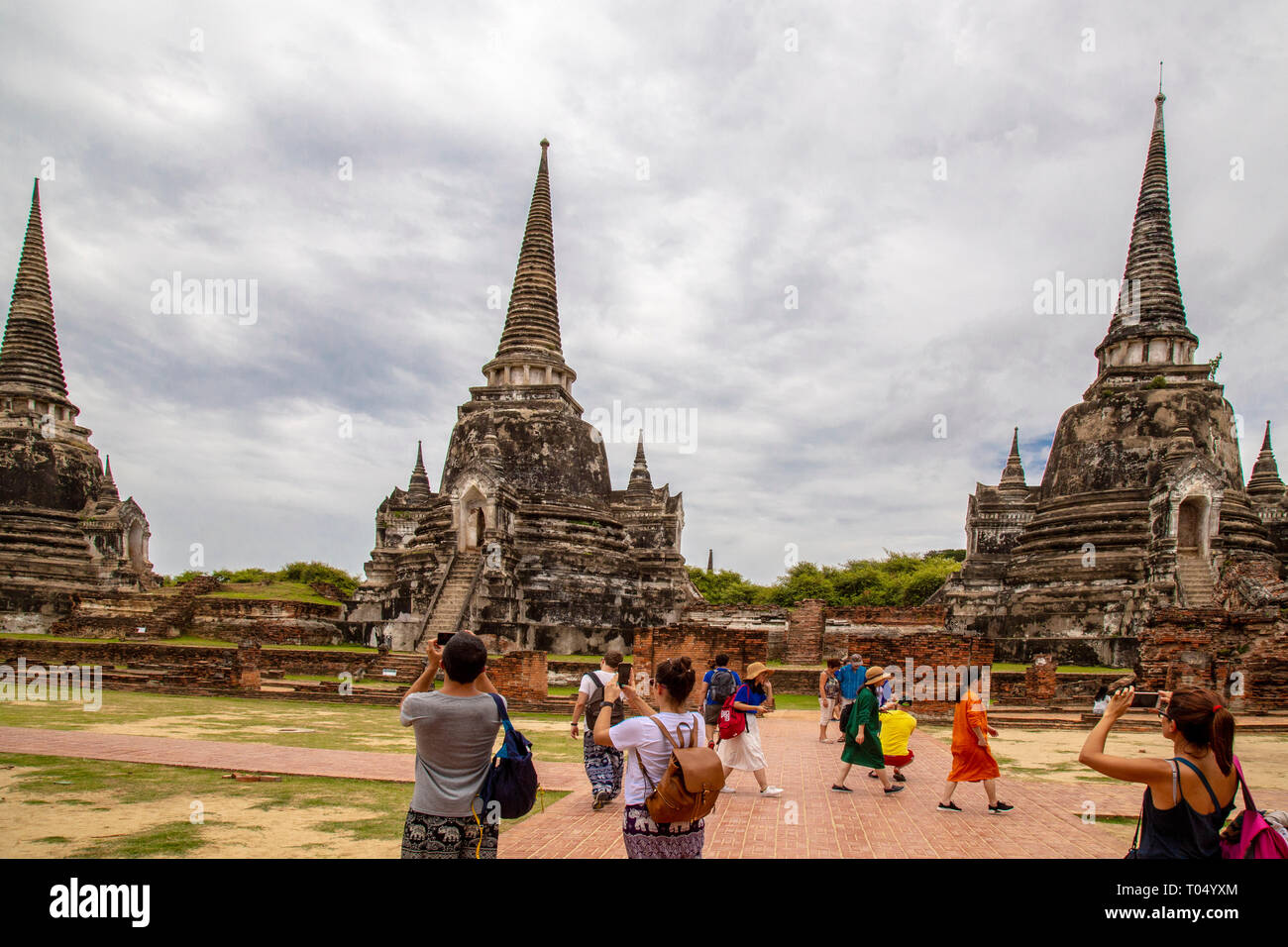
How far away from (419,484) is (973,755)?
1400 inches

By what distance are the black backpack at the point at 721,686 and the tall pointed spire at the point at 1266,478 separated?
26460mm

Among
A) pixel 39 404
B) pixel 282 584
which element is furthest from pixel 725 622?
pixel 39 404

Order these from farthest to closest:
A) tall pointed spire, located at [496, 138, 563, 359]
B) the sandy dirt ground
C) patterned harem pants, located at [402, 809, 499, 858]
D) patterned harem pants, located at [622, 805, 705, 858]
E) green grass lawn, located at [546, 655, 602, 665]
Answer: tall pointed spire, located at [496, 138, 563, 359] < green grass lawn, located at [546, 655, 602, 665] < the sandy dirt ground < patterned harem pants, located at [622, 805, 705, 858] < patterned harem pants, located at [402, 809, 499, 858]

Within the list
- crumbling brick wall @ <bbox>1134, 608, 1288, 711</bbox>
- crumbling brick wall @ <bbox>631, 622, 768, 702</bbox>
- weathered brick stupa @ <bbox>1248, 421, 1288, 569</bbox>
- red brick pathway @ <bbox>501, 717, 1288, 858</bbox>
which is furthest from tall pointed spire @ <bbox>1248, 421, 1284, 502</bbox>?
red brick pathway @ <bbox>501, 717, 1288, 858</bbox>

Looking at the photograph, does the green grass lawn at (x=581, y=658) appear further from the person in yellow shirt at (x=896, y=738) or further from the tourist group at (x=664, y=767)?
the tourist group at (x=664, y=767)

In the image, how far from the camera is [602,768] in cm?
780

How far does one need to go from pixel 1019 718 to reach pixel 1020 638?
9.72 meters

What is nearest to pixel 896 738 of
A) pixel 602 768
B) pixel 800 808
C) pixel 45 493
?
pixel 800 808

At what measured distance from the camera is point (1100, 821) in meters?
7.43

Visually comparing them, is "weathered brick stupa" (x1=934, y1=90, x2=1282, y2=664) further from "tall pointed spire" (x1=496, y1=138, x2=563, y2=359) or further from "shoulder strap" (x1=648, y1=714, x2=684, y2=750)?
"shoulder strap" (x1=648, y1=714, x2=684, y2=750)

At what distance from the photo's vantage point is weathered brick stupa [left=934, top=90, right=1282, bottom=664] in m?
22.5

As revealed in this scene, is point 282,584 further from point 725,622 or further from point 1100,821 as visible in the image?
point 1100,821

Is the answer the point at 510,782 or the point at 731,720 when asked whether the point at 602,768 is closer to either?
the point at 731,720

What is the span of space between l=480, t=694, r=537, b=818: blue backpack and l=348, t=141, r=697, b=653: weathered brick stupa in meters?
19.6
